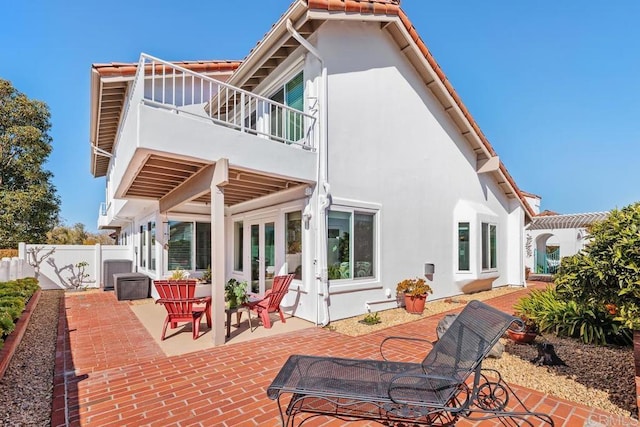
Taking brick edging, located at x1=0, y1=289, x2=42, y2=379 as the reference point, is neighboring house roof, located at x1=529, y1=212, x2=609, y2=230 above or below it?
above

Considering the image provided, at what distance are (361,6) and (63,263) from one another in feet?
49.1

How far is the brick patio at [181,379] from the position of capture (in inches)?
146

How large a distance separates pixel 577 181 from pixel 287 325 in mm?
31278

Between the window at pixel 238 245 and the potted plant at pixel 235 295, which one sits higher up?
the window at pixel 238 245

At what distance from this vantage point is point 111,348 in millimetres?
6082

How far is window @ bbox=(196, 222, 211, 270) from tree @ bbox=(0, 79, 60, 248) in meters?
11.3

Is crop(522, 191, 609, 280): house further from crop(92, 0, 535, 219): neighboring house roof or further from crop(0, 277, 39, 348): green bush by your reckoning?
crop(0, 277, 39, 348): green bush

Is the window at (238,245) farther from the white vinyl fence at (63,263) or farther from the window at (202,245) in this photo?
the white vinyl fence at (63,263)

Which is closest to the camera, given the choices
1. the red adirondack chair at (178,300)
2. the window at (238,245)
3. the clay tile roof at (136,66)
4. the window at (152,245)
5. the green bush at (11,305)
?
the green bush at (11,305)

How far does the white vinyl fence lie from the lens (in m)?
13.7

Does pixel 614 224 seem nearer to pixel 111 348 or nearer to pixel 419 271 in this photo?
pixel 419 271

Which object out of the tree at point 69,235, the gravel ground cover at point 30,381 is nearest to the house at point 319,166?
the gravel ground cover at point 30,381

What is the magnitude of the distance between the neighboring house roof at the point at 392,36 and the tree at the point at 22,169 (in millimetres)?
14339

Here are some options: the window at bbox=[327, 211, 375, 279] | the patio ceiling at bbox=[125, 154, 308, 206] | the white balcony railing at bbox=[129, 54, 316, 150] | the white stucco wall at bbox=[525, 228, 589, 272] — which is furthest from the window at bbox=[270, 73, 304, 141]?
the white stucco wall at bbox=[525, 228, 589, 272]
